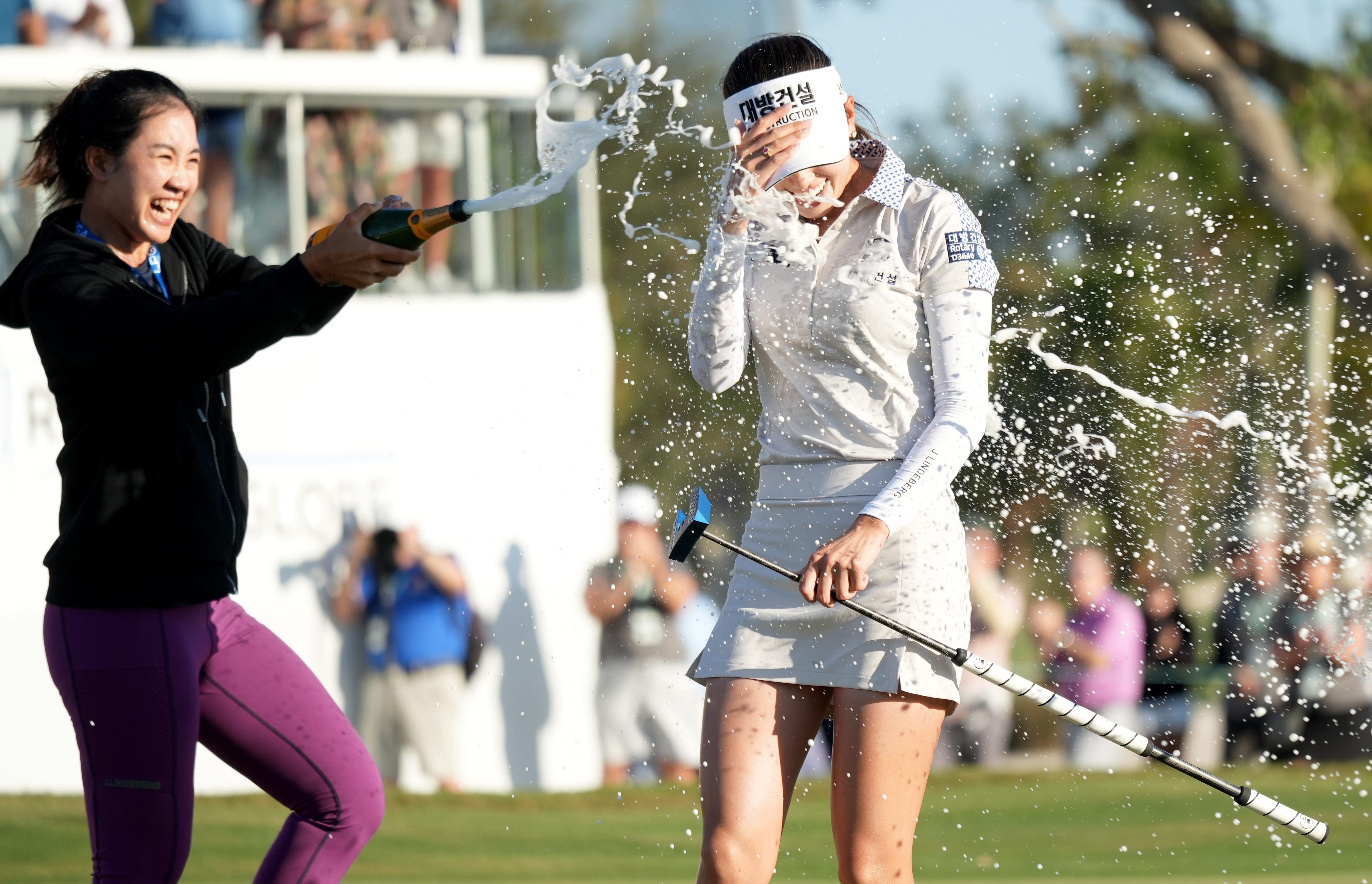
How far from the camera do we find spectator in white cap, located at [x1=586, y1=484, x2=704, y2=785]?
1115 cm

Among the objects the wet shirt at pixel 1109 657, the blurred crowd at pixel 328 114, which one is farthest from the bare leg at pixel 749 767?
the blurred crowd at pixel 328 114

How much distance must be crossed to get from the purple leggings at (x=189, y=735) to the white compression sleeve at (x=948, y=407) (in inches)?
47.5

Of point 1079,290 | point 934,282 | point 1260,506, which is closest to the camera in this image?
point 934,282

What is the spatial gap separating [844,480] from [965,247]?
54cm

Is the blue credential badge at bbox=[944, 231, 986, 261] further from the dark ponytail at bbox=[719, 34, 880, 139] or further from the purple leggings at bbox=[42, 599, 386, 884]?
the purple leggings at bbox=[42, 599, 386, 884]

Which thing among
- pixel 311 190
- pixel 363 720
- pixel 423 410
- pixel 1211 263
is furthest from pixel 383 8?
pixel 1211 263

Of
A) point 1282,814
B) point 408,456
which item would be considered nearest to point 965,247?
point 1282,814

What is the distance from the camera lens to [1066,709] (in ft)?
12.3

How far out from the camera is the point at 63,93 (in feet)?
12.6

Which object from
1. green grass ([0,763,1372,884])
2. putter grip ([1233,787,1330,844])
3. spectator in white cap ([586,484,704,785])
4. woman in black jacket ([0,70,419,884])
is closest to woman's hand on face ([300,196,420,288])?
woman in black jacket ([0,70,419,884])

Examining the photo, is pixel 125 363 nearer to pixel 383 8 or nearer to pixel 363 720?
pixel 363 720

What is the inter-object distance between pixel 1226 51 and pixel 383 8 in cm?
823

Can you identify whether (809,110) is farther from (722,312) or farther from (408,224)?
(408,224)

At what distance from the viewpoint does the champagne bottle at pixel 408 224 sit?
3.17 m
